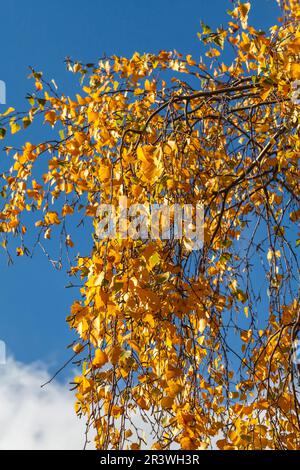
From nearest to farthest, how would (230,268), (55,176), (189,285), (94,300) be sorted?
(94,300) → (189,285) → (230,268) → (55,176)

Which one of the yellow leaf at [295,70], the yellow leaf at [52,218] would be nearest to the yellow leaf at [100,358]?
the yellow leaf at [295,70]

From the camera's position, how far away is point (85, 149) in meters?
2.96

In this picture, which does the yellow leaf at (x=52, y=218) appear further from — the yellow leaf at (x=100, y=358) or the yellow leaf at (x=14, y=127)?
the yellow leaf at (x=100, y=358)

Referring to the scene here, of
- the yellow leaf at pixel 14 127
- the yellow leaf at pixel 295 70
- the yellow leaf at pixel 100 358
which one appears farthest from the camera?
the yellow leaf at pixel 14 127

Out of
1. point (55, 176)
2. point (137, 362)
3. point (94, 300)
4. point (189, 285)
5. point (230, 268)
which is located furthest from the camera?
point (55, 176)

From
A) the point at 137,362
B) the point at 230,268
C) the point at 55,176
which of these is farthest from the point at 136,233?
the point at 55,176

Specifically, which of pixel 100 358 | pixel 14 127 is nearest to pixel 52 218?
pixel 14 127

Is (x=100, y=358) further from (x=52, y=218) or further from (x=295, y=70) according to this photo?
(x=52, y=218)

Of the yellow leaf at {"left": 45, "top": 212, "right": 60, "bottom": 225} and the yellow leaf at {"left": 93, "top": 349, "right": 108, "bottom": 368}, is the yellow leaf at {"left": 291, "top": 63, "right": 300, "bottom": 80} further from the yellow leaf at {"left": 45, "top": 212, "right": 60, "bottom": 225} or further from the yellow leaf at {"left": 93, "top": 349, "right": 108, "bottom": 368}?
the yellow leaf at {"left": 45, "top": 212, "right": 60, "bottom": 225}
